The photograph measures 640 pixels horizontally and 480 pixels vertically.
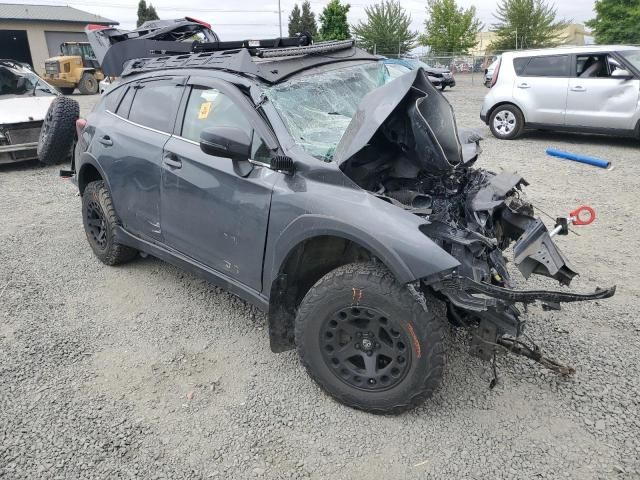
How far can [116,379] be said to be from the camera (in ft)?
10.3

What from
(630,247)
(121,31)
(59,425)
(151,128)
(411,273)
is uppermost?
(121,31)

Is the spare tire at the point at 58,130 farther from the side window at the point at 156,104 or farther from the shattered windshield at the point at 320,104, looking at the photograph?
the shattered windshield at the point at 320,104

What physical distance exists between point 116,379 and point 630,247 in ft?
15.1

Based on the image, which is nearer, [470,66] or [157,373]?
[157,373]

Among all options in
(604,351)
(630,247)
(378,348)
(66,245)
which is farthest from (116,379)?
(630,247)

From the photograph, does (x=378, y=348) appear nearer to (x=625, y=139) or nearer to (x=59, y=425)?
(x=59, y=425)

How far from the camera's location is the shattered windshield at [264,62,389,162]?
118 inches

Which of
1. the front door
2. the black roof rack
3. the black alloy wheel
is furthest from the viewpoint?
the black roof rack

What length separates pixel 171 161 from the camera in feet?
11.4

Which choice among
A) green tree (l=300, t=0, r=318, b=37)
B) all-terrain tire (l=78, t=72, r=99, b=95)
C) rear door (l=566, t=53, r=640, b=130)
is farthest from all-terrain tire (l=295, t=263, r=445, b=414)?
green tree (l=300, t=0, r=318, b=37)

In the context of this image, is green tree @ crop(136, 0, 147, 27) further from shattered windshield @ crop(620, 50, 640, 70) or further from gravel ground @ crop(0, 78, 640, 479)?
gravel ground @ crop(0, 78, 640, 479)

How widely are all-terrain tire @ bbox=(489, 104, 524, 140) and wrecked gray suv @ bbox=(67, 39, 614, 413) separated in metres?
6.63

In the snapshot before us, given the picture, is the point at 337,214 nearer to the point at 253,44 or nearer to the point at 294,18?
the point at 253,44

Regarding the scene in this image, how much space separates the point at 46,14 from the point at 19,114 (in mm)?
35833
